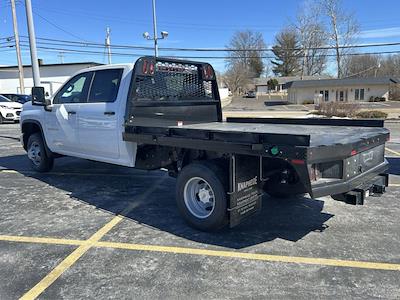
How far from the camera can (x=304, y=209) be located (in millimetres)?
5523

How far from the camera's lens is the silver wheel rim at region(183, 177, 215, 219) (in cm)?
462

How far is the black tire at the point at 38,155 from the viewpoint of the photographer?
784 centimetres

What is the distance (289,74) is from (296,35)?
790 inches

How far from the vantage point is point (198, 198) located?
4.78m

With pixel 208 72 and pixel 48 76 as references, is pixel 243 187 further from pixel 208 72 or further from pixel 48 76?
pixel 48 76

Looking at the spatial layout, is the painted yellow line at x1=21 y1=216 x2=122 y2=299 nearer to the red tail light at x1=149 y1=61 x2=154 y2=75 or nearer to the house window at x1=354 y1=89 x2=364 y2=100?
the red tail light at x1=149 y1=61 x2=154 y2=75

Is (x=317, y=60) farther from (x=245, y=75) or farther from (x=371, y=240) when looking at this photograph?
(x=371, y=240)

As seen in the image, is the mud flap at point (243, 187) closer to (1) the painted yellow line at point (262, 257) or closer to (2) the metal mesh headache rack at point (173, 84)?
(1) the painted yellow line at point (262, 257)

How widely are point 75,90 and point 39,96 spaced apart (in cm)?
90

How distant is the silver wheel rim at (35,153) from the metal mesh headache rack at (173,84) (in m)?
3.38

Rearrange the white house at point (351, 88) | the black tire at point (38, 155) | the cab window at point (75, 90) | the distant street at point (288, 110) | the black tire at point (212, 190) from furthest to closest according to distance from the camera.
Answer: the white house at point (351, 88)
the distant street at point (288, 110)
the black tire at point (38, 155)
the cab window at point (75, 90)
the black tire at point (212, 190)

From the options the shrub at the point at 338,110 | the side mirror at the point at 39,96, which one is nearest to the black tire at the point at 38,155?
the side mirror at the point at 39,96

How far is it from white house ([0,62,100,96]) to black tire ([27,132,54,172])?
35.9 meters

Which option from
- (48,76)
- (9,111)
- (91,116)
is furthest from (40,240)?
(48,76)
